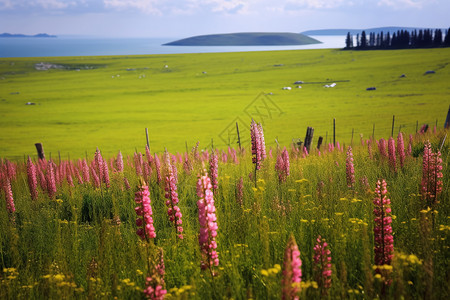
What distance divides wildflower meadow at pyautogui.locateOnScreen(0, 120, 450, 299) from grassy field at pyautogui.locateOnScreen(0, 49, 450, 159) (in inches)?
223

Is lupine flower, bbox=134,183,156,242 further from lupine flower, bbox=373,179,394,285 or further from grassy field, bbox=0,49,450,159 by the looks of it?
grassy field, bbox=0,49,450,159

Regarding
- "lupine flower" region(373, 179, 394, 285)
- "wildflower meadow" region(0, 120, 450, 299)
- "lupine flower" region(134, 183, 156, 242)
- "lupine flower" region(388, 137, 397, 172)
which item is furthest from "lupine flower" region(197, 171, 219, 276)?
"lupine flower" region(388, 137, 397, 172)

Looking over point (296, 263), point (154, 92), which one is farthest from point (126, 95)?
point (296, 263)

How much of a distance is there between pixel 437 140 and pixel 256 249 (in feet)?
24.8

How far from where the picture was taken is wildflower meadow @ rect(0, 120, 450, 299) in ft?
9.75

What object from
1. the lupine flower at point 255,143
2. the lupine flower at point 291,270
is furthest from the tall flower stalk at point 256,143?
the lupine flower at point 291,270

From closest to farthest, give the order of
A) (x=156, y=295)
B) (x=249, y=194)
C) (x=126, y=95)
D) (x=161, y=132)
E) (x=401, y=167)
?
(x=156, y=295) < (x=249, y=194) < (x=401, y=167) < (x=161, y=132) < (x=126, y=95)

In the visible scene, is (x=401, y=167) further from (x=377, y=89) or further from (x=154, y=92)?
(x=154, y=92)

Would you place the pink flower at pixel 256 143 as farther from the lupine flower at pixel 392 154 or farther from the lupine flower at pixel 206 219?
the lupine flower at pixel 206 219

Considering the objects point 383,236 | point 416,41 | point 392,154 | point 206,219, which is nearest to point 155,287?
point 206,219

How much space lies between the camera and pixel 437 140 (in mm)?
9773

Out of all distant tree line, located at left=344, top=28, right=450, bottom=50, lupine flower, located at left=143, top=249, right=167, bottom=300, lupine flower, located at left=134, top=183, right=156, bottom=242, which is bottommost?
lupine flower, located at left=143, top=249, right=167, bottom=300

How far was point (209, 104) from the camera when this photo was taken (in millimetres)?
43406

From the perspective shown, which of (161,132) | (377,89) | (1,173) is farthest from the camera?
(377,89)
